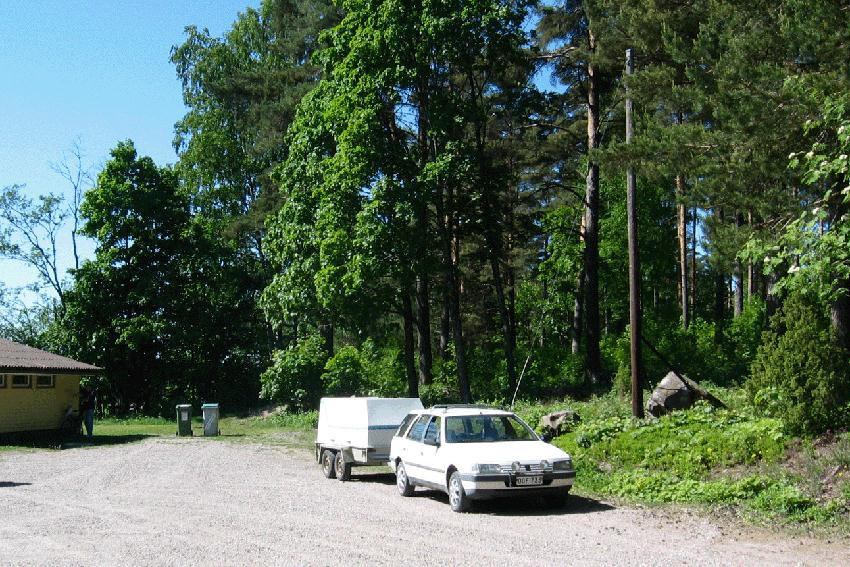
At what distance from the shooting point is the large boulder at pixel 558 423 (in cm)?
1994

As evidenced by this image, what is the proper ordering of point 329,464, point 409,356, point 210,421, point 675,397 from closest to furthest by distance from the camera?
point 329,464
point 675,397
point 409,356
point 210,421

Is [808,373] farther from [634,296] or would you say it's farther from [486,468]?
[486,468]

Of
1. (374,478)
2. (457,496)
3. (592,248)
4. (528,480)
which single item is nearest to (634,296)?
(528,480)

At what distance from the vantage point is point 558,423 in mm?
20109

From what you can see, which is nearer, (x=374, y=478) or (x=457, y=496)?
(x=457, y=496)

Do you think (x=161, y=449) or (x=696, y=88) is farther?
(x=161, y=449)

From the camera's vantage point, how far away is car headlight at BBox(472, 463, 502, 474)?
1228 centimetres

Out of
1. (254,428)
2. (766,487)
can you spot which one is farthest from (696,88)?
(254,428)

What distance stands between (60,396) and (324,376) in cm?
1068

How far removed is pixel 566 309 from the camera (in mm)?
40594

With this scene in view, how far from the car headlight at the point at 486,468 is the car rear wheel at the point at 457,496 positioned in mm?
431

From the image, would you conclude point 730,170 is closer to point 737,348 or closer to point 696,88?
point 696,88

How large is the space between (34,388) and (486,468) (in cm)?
2419

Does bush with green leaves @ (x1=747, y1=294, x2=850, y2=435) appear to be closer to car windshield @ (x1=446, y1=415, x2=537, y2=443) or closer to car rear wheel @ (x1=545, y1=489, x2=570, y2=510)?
car rear wheel @ (x1=545, y1=489, x2=570, y2=510)
